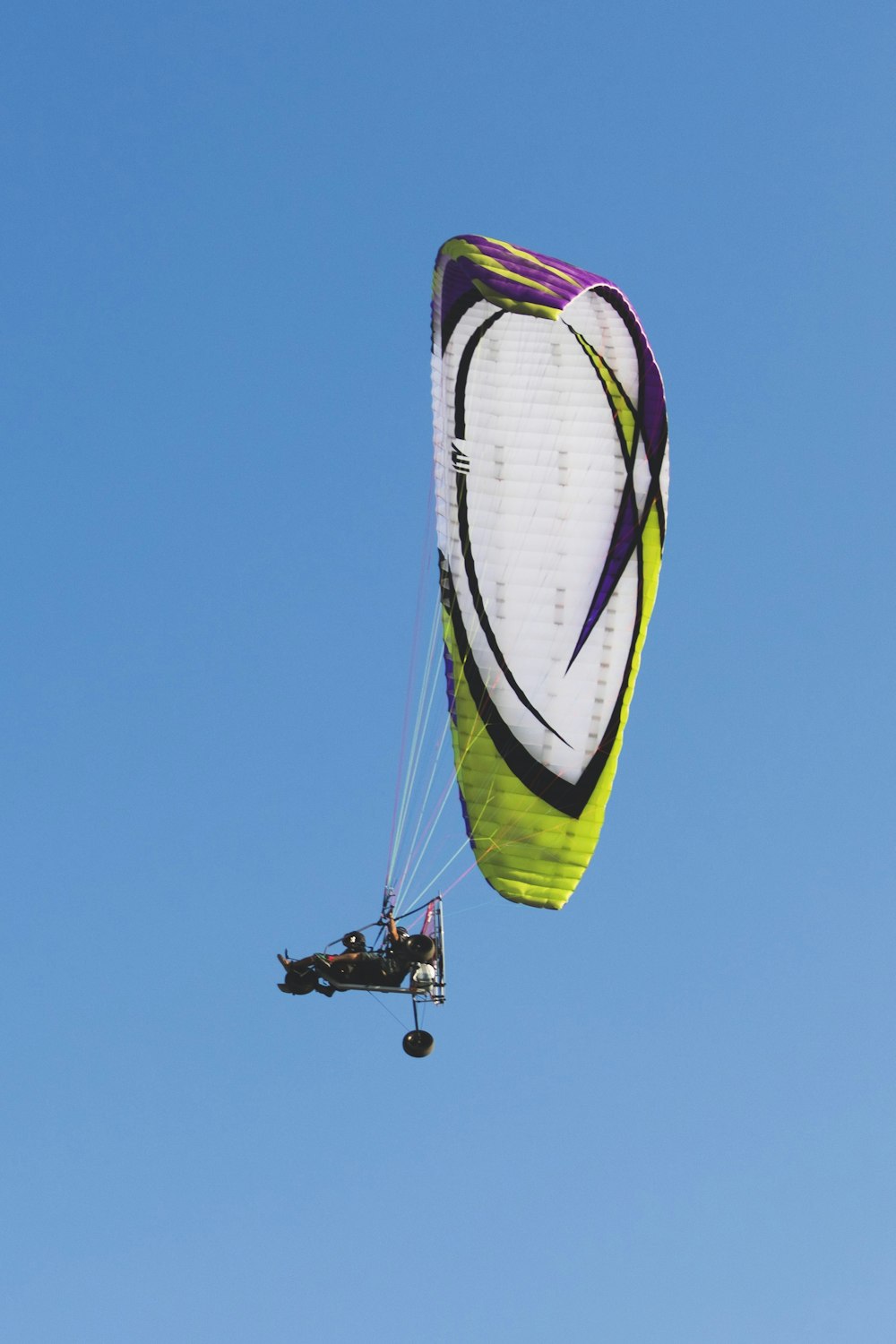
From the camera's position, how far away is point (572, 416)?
2636 cm

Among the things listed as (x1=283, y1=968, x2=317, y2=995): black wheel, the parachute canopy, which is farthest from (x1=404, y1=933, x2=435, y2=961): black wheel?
the parachute canopy

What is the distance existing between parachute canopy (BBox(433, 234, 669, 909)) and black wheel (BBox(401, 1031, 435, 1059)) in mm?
2067

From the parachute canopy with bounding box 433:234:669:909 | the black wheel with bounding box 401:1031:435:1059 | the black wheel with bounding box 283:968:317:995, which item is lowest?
the black wheel with bounding box 401:1031:435:1059

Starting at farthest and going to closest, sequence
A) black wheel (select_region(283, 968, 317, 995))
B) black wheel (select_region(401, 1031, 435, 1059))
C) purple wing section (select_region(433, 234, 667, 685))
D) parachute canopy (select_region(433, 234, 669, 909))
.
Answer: parachute canopy (select_region(433, 234, 669, 909)) < purple wing section (select_region(433, 234, 667, 685)) < black wheel (select_region(401, 1031, 435, 1059)) < black wheel (select_region(283, 968, 317, 995))

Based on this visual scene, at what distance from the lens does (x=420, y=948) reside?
2380 centimetres

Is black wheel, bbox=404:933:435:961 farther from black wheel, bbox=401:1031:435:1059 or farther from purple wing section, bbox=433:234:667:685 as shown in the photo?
purple wing section, bbox=433:234:667:685

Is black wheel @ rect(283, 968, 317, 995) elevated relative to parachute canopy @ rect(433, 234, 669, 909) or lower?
lower

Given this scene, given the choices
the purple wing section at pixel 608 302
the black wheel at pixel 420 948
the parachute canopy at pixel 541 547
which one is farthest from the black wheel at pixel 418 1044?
the purple wing section at pixel 608 302

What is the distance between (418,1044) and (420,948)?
133 cm

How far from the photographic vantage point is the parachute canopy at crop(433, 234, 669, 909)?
84.5 feet

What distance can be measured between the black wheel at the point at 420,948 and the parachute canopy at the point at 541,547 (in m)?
1.95

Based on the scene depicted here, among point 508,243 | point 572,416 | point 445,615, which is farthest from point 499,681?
point 508,243

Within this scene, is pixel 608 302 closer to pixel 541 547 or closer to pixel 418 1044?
pixel 541 547

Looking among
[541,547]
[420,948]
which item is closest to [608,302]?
[541,547]
